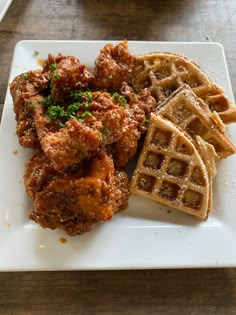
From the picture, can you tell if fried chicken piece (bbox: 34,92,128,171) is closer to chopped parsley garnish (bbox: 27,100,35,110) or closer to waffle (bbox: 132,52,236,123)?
chopped parsley garnish (bbox: 27,100,35,110)

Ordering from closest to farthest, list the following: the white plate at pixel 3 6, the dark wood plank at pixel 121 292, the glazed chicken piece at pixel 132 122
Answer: the dark wood plank at pixel 121 292 < the glazed chicken piece at pixel 132 122 < the white plate at pixel 3 6

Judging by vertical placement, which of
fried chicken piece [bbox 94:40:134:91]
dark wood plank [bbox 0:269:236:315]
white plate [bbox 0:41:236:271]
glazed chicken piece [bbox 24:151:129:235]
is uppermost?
fried chicken piece [bbox 94:40:134:91]

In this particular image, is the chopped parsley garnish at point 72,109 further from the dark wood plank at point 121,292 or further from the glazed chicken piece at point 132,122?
the dark wood plank at point 121,292

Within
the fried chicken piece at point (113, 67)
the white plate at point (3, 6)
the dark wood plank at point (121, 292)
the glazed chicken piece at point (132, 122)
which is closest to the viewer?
the dark wood plank at point (121, 292)

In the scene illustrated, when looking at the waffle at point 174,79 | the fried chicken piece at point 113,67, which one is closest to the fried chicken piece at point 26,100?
the fried chicken piece at point 113,67

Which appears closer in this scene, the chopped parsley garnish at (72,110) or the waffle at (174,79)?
the chopped parsley garnish at (72,110)

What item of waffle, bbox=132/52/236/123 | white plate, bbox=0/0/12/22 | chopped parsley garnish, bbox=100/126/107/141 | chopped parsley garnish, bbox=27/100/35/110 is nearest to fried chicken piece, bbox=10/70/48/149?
chopped parsley garnish, bbox=27/100/35/110

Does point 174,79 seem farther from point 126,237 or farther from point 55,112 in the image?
point 126,237
